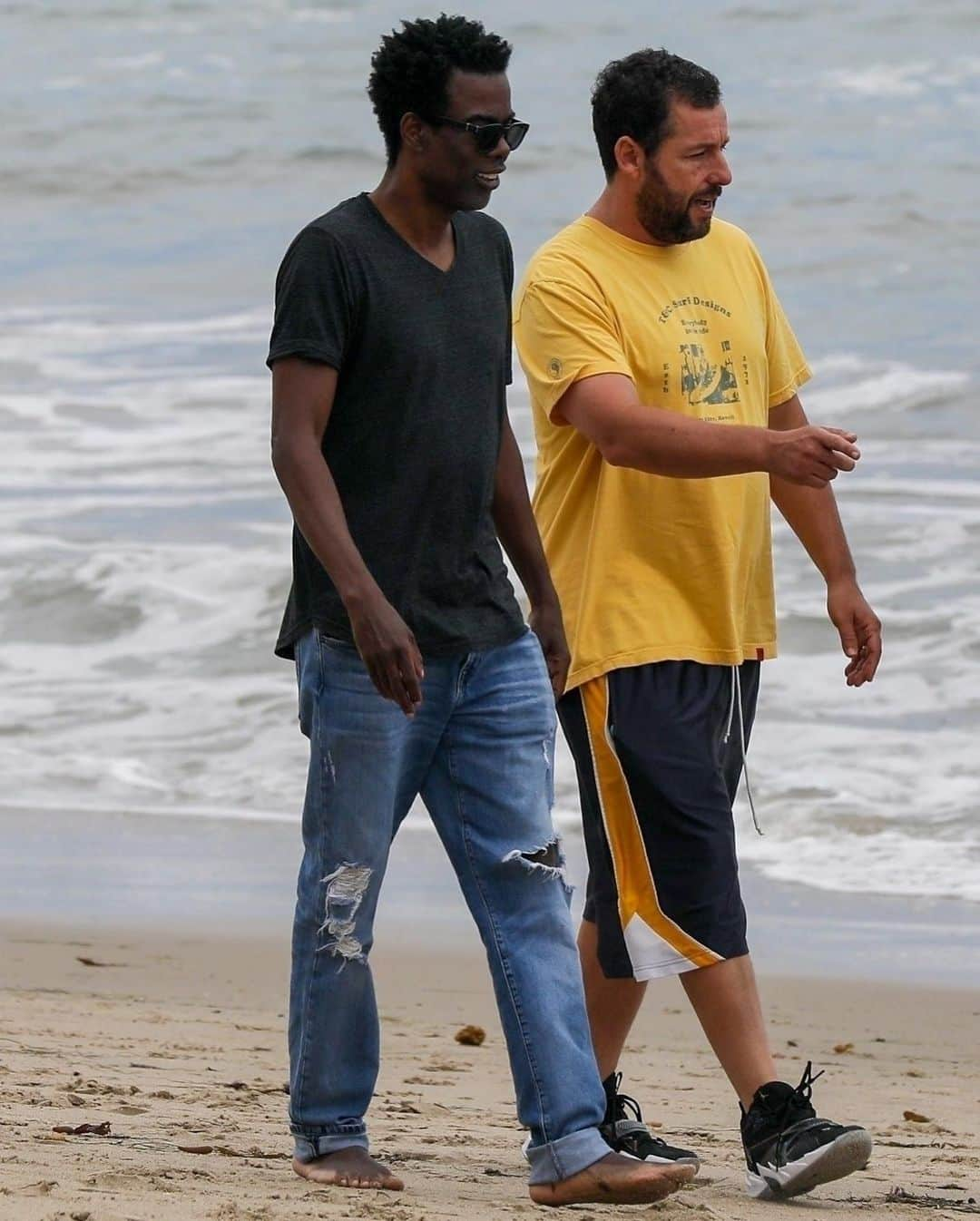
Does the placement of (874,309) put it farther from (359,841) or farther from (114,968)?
(359,841)

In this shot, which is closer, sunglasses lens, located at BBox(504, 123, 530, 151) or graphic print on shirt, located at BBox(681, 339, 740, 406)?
sunglasses lens, located at BBox(504, 123, 530, 151)

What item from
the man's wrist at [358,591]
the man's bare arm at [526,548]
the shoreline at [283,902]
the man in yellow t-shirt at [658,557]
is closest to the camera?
the man's wrist at [358,591]

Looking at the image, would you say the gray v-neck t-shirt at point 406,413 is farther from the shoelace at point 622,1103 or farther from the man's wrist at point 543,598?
the shoelace at point 622,1103

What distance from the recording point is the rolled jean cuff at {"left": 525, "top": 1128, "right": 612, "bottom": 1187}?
3318 millimetres

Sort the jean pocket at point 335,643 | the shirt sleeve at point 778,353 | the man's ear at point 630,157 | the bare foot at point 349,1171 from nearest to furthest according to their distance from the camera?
the jean pocket at point 335,643, the bare foot at point 349,1171, the man's ear at point 630,157, the shirt sleeve at point 778,353

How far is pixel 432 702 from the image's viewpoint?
3.33 meters

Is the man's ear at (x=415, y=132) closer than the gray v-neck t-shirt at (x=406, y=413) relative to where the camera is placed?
No

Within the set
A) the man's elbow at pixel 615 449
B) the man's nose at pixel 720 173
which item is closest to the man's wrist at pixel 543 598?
the man's elbow at pixel 615 449

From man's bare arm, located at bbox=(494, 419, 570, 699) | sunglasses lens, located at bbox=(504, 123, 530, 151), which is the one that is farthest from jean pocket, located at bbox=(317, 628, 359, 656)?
sunglasses lens, located at bbox=(504, 123, 530, 151)

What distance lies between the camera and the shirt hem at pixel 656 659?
11.9ft

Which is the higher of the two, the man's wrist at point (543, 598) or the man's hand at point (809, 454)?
the man's hand at point (809, 454)

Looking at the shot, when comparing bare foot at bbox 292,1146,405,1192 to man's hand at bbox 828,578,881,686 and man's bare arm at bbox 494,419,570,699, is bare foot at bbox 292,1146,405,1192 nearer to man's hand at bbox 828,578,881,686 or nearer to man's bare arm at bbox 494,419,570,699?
man's bare arm at bbox 494,419,570,699

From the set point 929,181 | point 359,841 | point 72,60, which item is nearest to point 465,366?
point 359,841

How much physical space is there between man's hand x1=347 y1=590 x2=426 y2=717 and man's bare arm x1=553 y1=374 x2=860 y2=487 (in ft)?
1.79
